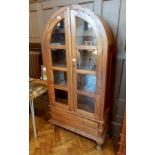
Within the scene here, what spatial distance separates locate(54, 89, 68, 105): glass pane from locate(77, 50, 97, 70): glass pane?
437 millimetres

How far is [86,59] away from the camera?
1.51 metres

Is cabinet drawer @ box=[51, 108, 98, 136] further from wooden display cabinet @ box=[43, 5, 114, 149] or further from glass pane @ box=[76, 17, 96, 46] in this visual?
glass pane @ box=[76, 17, 96, 46]

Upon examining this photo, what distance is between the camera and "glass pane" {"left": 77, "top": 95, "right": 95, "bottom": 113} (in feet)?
5.17

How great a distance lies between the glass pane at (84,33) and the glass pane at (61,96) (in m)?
0.67

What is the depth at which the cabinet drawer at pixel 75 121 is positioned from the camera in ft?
5.14

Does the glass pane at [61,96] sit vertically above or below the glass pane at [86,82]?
below

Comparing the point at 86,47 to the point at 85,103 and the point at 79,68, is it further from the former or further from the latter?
the point at 85,103

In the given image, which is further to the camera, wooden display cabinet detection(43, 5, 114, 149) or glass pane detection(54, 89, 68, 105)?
glass pane detection(54, 89, 68, 105)

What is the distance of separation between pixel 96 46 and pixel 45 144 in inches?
53.9

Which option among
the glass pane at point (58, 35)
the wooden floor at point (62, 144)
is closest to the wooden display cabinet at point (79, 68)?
the glass pane at point (58, 35)

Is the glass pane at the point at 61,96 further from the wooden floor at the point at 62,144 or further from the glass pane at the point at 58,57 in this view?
the wooden floor at the point at 62,144

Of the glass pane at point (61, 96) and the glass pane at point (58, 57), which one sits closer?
the glass pane at point (58, 57)

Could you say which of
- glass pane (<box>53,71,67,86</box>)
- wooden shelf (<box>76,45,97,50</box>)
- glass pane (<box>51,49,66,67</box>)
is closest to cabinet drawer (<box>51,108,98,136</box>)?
glass pane (<box>53,71,67,86</box>)
